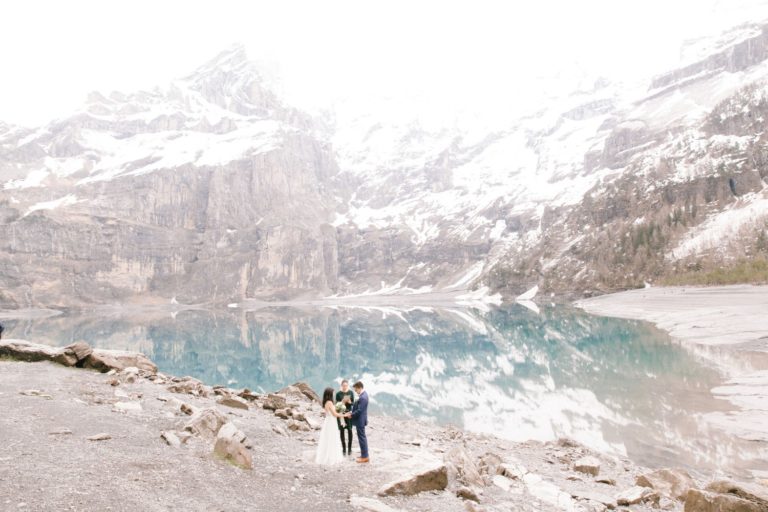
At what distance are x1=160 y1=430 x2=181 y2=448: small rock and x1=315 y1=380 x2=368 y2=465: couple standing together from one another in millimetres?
3663

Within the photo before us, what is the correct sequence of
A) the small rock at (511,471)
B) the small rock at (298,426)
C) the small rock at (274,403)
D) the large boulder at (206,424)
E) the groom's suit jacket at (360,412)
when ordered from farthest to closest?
the small rock at (274,403) → the small rock at (298,426) → the small rock at (511,471) → the groom's suit jacket at (360,412) → the large boulder at (206,424)

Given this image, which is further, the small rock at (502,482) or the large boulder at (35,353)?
the large boulder at (35,353)

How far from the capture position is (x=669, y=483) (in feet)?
49.3

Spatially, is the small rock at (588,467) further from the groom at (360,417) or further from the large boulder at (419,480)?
the groom at (360,417)

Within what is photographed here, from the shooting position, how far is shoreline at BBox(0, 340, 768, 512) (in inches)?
389

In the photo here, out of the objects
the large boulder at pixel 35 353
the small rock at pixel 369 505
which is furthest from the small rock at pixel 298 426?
the large boulder at pixel 35 353

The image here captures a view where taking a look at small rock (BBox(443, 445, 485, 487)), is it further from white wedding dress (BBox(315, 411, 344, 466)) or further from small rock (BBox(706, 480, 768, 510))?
small rock (BBox(706, 480, 768, 510))

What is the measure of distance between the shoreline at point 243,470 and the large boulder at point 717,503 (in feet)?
0.24

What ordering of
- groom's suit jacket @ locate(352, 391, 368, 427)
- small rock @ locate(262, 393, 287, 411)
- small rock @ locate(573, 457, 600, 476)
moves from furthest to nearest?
small rock @ locate(262, 393, 287, 411)
small rock @ locate(573, 457, 600, 476)
groom's suit jacket @ locate(352, 391, 368, 427)

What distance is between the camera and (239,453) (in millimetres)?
12438

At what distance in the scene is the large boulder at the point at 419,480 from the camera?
1166 cm

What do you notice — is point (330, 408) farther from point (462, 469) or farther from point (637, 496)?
point (637, 496)

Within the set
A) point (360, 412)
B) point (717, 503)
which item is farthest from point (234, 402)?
point (717, 503)

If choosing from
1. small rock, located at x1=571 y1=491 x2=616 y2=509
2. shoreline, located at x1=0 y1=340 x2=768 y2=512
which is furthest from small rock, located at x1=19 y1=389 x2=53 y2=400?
small rock, located at x1=571 y1=491 x2=616 y2=509
